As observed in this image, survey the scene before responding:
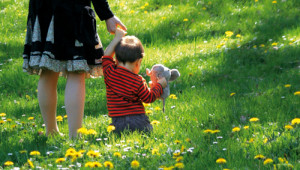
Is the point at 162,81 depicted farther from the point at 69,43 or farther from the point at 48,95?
the point at 48,95

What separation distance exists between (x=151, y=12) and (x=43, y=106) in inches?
192

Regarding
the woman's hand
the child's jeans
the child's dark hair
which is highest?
the woman's hand

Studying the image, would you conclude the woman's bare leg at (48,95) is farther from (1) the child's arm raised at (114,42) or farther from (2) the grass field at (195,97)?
(1) the child's arm raised at (114,42)

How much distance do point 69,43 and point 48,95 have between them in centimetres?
52

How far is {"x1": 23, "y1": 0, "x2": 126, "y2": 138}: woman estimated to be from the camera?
327cm

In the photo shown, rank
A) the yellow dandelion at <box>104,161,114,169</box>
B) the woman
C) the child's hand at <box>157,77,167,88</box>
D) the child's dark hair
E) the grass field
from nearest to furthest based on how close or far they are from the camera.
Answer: the yellow dandelion at <box>104,161,114,169</box> → the grass field → the woman → the child's dark hair → the child's hand at <box>157,77,167,88</box>

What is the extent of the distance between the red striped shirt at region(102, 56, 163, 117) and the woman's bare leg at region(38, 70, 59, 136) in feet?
1.48

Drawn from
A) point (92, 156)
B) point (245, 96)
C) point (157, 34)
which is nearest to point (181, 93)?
point (245, 96)

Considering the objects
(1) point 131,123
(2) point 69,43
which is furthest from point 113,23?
(1) point 131,123

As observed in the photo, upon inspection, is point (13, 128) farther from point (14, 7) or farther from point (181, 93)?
point (14, 7)

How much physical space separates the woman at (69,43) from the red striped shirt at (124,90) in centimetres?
13

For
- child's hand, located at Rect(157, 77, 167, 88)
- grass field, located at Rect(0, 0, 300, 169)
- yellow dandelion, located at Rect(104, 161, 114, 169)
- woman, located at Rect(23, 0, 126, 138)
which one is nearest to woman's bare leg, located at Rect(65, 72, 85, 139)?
woman, located at Rect(23, 0, 126, 138)

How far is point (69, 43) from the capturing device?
129 inches

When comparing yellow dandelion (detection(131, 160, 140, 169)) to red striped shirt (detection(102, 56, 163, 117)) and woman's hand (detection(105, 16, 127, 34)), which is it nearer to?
red striped shirt (detection(102, 56, 163, 117))
